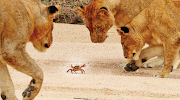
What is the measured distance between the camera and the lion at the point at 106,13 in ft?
20.5

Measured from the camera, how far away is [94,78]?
5703 millimetres

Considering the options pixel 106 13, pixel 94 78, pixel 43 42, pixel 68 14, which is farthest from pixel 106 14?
pixel 68 14

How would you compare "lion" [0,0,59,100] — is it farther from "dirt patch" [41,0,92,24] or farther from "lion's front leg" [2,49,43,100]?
"dirt patch" [41,0,92,24]

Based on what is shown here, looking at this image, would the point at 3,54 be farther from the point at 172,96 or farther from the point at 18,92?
the point at 172,96

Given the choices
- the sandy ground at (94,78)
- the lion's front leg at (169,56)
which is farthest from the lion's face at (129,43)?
the lion's front leg at (169,56)

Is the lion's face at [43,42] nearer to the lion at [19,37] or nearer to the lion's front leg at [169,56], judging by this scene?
the lion at [19,37]

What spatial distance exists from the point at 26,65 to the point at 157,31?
2.82 m

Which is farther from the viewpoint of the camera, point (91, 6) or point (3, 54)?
point (91, 6)

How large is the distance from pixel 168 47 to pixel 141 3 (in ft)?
3.75

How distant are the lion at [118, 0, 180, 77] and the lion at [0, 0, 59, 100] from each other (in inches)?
80.9

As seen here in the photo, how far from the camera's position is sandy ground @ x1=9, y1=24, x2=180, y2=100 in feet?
15.8

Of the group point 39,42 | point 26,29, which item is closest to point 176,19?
point 39,42

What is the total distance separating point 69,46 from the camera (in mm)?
8383

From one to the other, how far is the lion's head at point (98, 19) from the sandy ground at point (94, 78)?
0.66 m
